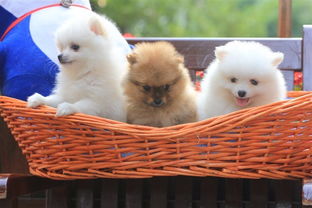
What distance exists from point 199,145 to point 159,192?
14.1 inches

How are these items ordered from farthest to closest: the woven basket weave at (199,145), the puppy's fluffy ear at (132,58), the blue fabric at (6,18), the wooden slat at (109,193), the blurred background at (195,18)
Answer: the blurred background at (195,18), the blue fabric at (6,18), the wooden slat at (109,193), the puppy's fluffy ear at (132,58), the woven basket weave at (199,145)

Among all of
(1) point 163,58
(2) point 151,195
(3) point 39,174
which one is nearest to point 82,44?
(1) point 163,58

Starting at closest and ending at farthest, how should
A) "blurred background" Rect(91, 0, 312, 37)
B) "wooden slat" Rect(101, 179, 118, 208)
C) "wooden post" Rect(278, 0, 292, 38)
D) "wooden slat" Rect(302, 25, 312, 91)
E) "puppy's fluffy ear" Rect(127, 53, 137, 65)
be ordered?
"puppy's fluffy ear" Rect(127, 53, 137, 65) < "wooden slat" Rect(101, 179, 118, 208) < "wooden slat" Rect(302, 25, 312, 91) < "wooden post" Rect(278, 0, 292, 38) < "blurred background" Rect(91, 0, 312, 37)

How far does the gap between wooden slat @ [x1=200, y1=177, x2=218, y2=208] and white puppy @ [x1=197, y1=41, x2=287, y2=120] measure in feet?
0.67

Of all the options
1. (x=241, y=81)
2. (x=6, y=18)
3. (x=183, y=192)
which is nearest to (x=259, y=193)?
(x=183, y=192)

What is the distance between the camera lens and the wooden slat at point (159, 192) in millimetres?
1654

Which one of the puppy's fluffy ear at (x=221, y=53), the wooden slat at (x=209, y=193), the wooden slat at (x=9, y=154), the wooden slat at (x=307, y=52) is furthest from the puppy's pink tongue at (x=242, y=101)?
the wooden slat at (x=9, y=154)

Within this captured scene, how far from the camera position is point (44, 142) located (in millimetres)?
1511

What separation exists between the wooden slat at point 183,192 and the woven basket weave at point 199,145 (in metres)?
0.27

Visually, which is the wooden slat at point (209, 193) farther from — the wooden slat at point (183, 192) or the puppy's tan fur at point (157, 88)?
the puppy's tan fur at point (157, 88)

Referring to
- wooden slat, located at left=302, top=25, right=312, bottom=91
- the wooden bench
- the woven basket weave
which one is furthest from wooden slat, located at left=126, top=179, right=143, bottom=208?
wooden slat, located at left=302, top=25, right=312, bottom=91

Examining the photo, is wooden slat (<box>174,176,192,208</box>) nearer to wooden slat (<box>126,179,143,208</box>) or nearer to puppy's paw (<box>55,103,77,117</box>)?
wooden slat (<box>126,179,143,208</box>)

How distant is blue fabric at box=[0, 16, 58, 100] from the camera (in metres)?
1.81

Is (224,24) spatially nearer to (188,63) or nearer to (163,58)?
(188,63)
